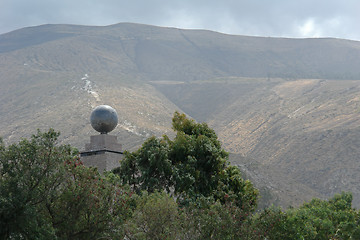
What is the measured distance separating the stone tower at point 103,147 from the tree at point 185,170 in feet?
2.17

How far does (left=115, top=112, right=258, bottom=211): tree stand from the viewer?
17.1m

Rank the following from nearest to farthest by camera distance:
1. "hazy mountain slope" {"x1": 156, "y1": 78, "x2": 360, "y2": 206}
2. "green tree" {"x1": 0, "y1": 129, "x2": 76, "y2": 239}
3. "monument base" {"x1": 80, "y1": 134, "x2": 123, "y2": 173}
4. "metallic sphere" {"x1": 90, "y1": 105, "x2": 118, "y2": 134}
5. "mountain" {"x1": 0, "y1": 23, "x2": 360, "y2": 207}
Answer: "green tree" {"x1": 0, "y1": 129, "x2": 76, "y2": 239} → "monument base" {"x1": 80, "y1": 134, "x2": 123, "y2": 173} → "metallic sphere" {"x1": 90, "y1": 105, "x2": 118, "y2": 134} → "hazy mountain slope" {"x1": 156, "y1": 78, "x2": 360, "y2": 206} → "mountain" {"x1": 0, "y1": 23, "x2": 360, "y2": 207}

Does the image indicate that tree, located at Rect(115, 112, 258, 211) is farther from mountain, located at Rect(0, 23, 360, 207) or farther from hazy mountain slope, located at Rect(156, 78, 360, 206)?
hazy mountain slope, located at Rect(156, 78, 360, 206)

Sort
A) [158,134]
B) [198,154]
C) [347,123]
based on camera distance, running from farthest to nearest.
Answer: [347,123]
[158,134]
[198,154]

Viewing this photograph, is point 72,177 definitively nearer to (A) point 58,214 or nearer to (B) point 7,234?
(A) point 58,214

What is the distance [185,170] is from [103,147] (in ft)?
11.1

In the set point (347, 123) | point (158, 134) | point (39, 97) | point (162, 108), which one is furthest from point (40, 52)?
point (347, 123)

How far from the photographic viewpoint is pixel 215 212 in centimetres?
1306

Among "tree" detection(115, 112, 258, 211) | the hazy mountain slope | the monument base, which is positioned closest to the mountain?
→ the hazy mountain slope

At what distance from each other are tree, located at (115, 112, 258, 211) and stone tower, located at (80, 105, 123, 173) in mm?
661

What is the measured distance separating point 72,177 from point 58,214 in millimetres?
1009

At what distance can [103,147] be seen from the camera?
1880cm

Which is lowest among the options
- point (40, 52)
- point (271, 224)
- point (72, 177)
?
point (271, 224)

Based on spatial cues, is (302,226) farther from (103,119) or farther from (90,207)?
(90,207)
